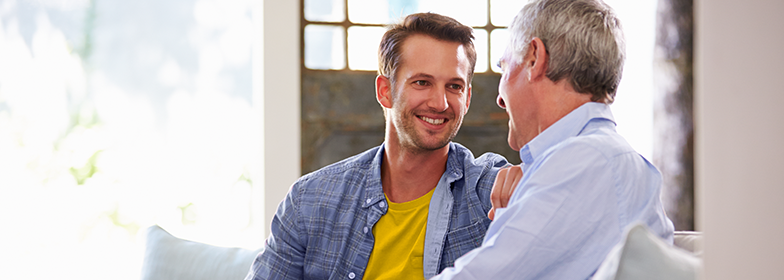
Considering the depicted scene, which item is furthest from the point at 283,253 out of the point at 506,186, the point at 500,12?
the point at 500,12

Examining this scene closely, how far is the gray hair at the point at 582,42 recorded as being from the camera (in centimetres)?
97

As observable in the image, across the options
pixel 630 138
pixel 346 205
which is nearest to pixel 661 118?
pixel 630 138

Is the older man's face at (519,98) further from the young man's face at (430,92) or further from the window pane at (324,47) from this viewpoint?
the window pane at (324,47)

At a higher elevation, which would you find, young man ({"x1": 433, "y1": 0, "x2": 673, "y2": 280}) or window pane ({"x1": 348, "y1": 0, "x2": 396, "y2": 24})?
window pane ({"x1": 348, "y1": 0, "x2": 396, "y2": 24})

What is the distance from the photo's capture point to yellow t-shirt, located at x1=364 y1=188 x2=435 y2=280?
4.39 ft

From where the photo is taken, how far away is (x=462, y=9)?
7.66 ft

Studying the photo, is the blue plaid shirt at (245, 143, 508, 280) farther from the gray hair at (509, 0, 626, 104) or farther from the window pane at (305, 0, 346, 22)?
the window pane at (305, 0, 346, 22)

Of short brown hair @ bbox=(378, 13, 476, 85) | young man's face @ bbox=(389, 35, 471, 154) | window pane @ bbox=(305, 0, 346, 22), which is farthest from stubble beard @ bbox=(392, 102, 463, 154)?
window pane @ bbox=(305, 0, 346, 22)

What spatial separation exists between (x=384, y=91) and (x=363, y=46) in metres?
0.73

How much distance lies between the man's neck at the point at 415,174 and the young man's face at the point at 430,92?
0.03 m

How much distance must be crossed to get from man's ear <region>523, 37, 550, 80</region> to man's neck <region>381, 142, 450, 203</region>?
0.53m

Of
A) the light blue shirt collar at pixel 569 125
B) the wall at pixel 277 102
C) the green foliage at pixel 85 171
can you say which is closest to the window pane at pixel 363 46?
the wall at pixel 277 102

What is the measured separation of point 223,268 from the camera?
62.2 inches

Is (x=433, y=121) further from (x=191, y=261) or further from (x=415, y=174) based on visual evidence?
(x=191, y=261)
